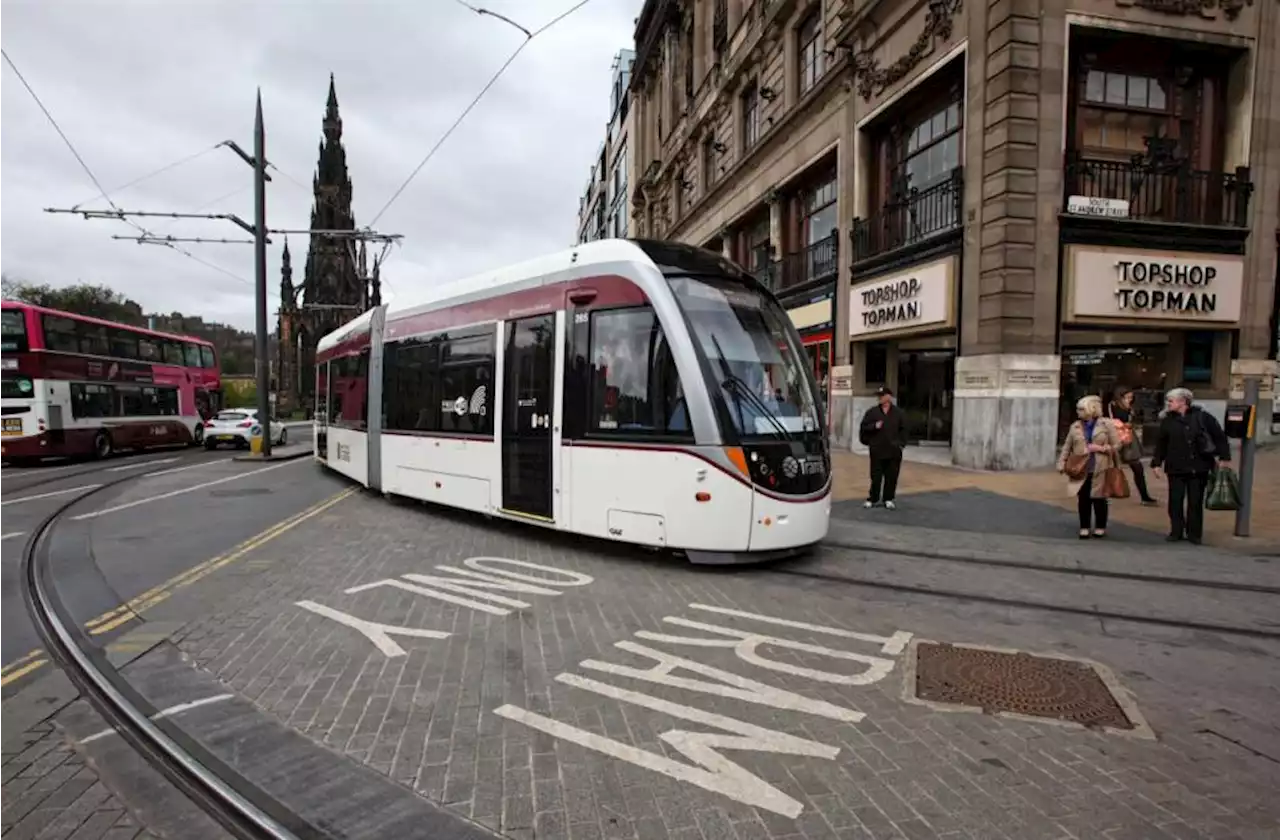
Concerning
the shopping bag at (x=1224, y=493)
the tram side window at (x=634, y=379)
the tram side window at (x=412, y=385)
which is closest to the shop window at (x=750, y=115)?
the tram side window at (x=412, y=385)

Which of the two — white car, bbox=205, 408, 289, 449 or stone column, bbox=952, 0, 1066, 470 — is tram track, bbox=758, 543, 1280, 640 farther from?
white car, bbox=205, 408, 289, 449

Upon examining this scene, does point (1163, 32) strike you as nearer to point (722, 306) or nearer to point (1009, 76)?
point (1009, 76)

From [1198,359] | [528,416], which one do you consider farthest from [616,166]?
[528,416]

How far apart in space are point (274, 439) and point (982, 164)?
81.9 feet

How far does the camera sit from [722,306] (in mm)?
6996

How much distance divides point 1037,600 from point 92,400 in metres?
24.0

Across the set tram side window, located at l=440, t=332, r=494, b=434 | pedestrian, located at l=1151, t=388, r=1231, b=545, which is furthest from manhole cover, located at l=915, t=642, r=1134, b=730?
tram side window, located at l=440, t=332, r=494, b=434

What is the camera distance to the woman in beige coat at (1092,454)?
26.2 feet

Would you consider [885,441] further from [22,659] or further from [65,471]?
[65,471]

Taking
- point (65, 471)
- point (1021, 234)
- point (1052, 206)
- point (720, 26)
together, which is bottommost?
point (65, 471)

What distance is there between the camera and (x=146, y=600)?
19.9ft

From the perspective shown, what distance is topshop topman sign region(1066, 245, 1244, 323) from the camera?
1373cm

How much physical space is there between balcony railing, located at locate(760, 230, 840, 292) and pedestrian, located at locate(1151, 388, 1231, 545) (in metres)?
12.0

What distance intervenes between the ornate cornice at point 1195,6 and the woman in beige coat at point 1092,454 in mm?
10506
